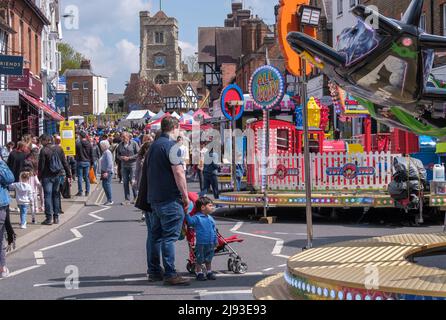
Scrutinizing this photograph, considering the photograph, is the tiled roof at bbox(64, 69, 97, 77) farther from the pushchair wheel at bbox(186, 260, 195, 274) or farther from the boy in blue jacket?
the boy in blue jacket

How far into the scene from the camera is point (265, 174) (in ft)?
51.9

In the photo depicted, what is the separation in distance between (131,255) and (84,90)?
105838 millimetres

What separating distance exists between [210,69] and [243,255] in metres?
62.2

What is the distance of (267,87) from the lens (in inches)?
615

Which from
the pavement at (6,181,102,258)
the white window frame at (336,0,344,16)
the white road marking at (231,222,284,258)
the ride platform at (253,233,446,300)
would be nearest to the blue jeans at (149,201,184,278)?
the ride platform at (253,233,446,300)

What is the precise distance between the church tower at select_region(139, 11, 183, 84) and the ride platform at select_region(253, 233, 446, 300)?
128491 millimetres

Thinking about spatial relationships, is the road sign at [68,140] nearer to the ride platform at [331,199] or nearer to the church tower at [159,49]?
the ride platform at [331,199]

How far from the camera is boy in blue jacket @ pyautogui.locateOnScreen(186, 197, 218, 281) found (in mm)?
8406

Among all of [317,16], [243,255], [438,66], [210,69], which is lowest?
[243,255]

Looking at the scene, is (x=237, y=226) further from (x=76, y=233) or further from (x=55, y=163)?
(x=55, y=163)

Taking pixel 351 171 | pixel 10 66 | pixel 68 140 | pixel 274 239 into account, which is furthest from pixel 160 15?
pixel 274 239

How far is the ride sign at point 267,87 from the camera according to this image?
600 inches

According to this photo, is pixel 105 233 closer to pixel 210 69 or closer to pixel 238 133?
pixel 238 133
